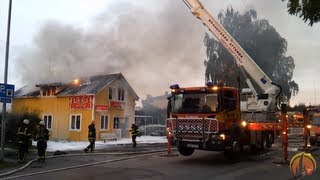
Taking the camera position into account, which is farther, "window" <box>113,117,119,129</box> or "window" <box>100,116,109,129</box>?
"window" <box>113,117,119,129</box>

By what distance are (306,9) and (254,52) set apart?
31389 mm

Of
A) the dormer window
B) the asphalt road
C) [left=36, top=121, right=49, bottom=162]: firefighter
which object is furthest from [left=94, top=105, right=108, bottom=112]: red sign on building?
[left=36, top=121, right=49, bottom=162]: firefighter

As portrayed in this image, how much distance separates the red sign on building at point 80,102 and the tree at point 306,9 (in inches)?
846

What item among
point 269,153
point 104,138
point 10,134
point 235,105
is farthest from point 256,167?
point 104,138

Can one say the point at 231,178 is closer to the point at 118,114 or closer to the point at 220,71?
the point at 118,114

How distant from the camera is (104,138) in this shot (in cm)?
2989

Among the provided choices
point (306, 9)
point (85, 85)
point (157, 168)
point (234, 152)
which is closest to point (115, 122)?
point (85, 85)

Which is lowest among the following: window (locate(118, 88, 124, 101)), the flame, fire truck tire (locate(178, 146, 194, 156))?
fire truck tire (locate(178, 146, 194, 156))

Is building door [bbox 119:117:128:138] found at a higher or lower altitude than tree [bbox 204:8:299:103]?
lower

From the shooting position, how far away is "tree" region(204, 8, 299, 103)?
141ft

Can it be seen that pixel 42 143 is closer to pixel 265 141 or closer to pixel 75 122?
pixel 265 141

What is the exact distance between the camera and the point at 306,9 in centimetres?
1143

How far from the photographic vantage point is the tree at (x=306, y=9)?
11203mm

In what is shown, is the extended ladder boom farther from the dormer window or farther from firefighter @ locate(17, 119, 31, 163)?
the dormer window
